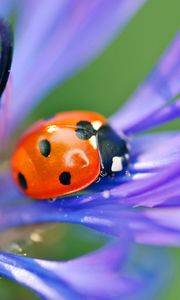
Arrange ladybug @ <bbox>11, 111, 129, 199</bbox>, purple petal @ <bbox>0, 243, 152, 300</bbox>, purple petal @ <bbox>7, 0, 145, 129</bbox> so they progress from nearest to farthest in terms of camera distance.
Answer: purple petal @ <bbox>0, 243, 152, 300</bbox>
ladybug @ <bbox>11, 111, 129, 199</bbox>
purple petal @ <bbox>7, 0, 145, 129</bbox>

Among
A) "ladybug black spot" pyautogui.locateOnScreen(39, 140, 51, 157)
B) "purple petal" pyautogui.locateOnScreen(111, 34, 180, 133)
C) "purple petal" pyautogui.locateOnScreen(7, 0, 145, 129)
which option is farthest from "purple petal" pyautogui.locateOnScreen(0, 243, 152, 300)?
"purple petal" pyautogui.locateOnScreen(7, 0, 145, 129)

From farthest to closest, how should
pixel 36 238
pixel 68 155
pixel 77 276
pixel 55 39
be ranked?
pixel 55 39
pixel 36 238
pixel 68 155
pixel 77 276

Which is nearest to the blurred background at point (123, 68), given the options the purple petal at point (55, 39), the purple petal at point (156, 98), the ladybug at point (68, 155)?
the purple petal at point (55, 39)

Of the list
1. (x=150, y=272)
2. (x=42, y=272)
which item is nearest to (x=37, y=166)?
(x=42, y=272)

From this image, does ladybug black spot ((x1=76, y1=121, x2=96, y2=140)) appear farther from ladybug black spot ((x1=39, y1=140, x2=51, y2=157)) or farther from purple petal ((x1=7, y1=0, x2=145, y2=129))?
purple petal ((x1=7, y1=0, x2=145, y2=129))

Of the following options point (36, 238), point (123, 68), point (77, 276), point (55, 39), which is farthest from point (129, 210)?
point (123, 68)

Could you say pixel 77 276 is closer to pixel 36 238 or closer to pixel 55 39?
pixel 36 238
